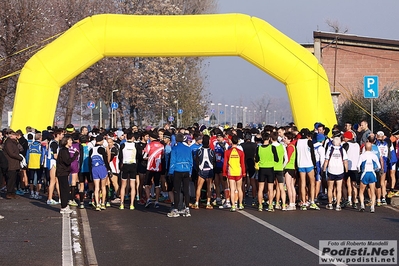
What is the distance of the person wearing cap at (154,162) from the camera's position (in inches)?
750

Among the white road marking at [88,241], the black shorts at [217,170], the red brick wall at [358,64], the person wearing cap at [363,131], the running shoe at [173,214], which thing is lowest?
the white road marking at [88,241]

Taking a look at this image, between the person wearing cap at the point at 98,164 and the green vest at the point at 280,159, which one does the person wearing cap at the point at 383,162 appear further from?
the person wearing cap at the point at 98,164

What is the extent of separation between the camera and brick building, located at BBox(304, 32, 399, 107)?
44125mm

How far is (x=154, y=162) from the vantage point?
750 inches

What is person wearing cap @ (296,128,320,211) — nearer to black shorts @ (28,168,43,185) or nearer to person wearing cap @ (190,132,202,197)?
person wearing cap @ (190,132,202,197)

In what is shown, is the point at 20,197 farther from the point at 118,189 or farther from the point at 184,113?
the point at 184,113

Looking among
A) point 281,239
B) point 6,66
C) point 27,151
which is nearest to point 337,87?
point 6,66

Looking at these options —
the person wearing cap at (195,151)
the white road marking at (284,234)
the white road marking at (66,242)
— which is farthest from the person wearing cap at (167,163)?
the white road marking at (66,242)

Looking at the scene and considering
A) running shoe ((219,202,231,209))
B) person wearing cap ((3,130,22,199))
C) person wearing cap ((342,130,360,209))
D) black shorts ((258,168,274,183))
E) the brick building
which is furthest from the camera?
the brick building

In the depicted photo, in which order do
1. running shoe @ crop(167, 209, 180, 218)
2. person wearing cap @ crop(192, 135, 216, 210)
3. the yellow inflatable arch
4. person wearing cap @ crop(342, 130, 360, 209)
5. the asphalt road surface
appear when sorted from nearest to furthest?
the asphalt road surface
running shoe @ crop(167, 209, 180, 218)
person wearing cap @ crop(342, 130, 360, 209)
person wearing cap @ crop(192, 135, 216, 210)
the yellow inflatable arch

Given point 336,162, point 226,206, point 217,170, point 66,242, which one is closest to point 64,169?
point 217,170

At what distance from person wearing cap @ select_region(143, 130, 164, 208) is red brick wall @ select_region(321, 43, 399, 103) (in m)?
26.4

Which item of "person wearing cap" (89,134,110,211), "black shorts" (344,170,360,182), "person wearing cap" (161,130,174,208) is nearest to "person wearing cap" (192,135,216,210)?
"person wearing cap" (161,130,174,208)

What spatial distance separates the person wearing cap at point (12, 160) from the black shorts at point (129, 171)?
13.7 ft
